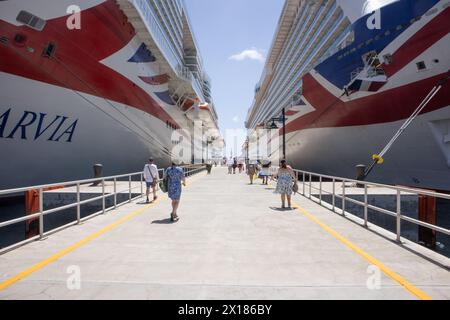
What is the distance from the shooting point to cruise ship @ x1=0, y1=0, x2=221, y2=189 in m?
10.7

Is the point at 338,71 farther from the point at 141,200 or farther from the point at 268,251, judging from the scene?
the point at 268,251

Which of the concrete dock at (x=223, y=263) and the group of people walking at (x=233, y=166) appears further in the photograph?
the group of people walking at (x=233, y=166)

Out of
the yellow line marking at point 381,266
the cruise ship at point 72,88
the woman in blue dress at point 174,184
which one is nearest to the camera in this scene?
the yellow line marking at point 381,266

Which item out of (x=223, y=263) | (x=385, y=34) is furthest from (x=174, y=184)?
(x=385, y=34)

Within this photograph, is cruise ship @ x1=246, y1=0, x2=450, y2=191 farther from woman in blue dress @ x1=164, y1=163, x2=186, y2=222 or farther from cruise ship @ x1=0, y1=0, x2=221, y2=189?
cruise ship @ x1=0, y1=0, x2=221, y2=189

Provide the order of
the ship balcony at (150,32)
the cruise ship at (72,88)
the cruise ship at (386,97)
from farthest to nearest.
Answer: the ship balcony at (150,32) → the cruise ship at (386,97) → the cruise ship at (72,88)

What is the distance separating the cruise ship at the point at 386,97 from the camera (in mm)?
11211

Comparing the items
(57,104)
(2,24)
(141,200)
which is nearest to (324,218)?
(141,200)

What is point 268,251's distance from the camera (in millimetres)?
5469

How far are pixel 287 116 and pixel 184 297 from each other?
24.6 metres

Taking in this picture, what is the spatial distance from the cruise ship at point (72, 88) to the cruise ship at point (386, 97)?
32.4 feet

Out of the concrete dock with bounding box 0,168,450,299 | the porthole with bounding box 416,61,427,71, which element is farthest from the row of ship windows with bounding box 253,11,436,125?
the concrete dock with bounding box 0,168,450,299

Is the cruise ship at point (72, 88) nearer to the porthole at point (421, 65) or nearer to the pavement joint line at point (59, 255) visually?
the pavement joint line at point (59, 255)

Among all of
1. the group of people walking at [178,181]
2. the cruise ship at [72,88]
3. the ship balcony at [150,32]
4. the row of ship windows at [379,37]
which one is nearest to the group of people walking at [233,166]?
the ship balcony at [150,32]
